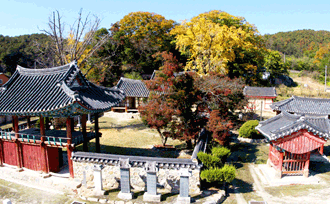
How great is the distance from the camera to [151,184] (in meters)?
10.8

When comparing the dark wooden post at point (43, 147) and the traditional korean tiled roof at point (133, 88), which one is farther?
the traditional korean tiled roof at point (133, 88)

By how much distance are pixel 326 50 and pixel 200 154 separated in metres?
74.1

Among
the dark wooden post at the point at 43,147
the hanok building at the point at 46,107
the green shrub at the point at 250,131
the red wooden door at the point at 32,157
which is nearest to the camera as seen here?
the hanok building at the point at 46,107

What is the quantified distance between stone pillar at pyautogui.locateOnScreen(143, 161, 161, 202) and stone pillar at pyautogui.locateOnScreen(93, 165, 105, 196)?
7.68 feet

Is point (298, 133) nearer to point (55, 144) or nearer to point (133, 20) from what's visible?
point (55, 144)

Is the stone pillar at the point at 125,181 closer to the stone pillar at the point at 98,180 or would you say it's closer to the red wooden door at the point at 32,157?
the stone pillar at the point at 98,180

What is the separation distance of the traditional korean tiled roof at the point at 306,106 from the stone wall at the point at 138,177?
1579 centimetres

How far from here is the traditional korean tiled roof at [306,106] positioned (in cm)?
2256

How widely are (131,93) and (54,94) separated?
1879 centimetres

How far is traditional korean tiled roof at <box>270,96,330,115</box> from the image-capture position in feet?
74.0

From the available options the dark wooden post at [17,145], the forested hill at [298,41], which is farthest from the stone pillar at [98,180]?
the forested hill at [298,41]

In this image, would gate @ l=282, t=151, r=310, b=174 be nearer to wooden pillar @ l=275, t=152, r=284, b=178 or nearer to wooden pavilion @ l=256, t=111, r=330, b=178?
wooden pavilion @ l=256, t=111, r=330, b=178

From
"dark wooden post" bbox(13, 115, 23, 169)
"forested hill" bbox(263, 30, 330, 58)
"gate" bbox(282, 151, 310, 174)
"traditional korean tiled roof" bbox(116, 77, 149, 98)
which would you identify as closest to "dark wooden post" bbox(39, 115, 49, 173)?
"dark wooden post" bbox(13, 115, 23, 169)

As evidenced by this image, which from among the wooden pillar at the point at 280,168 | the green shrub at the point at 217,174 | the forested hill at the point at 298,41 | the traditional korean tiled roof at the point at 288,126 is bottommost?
the wooden pillar at the point at 280,168
